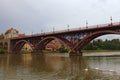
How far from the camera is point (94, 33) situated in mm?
71938

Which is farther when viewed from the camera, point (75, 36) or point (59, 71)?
point (75, 36)

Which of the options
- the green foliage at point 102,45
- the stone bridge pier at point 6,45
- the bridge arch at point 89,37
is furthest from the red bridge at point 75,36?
the green foliage at point 102,45

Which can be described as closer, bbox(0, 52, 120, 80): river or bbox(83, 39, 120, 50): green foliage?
bbox(0, 52, 120, 80): river

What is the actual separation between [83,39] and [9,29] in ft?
384

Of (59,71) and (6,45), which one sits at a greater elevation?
(6,45)

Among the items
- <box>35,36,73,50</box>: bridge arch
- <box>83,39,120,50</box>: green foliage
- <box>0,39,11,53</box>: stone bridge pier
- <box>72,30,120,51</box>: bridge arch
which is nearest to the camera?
<box>72,30,120,51</box>: bridge arch

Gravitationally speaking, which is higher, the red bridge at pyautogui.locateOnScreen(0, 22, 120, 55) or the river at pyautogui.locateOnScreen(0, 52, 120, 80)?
the red bridge at pyautogui.locateOnScreen(0, 22, 120, 55)

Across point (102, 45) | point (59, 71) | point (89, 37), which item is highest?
point (89, 37)

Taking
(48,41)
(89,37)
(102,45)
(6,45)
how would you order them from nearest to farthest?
1. (89,37)
2. (48,41)
3. (6,45)
4. (102,45)

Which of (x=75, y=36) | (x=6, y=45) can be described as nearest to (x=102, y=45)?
(x=6, y=45)

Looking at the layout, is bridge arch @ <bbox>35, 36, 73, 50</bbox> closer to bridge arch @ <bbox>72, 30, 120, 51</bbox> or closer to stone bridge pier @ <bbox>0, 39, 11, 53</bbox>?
bridge arch @ <bbox>72, 30, 120, 51</bbox>

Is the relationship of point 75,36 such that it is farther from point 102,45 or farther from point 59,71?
point 102,45

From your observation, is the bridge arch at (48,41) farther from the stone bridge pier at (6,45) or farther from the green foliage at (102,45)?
the green foliage at (102,45)

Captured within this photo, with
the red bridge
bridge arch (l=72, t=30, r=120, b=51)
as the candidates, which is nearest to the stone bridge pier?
the red bridge
